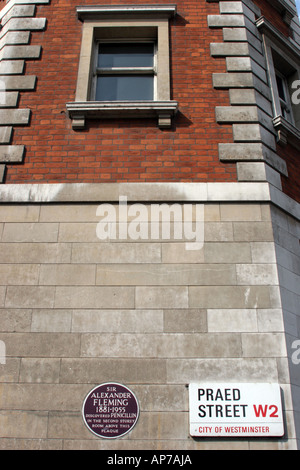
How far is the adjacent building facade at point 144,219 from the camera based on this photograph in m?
5.06

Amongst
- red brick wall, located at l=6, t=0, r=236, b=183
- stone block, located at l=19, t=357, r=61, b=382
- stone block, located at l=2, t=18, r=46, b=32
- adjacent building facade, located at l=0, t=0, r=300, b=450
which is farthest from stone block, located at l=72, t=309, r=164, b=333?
stone block, located at l=2, t=18, r=46, b=32

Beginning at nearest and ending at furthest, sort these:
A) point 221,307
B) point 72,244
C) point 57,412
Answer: point 57,412
point 221,307
point 72,244

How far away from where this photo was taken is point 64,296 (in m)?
5.55

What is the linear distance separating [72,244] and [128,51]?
4165 millimetres

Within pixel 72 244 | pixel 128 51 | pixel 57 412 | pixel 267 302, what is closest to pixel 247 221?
pixel 267 302

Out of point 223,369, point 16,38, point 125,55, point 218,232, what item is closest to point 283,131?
point 218,232

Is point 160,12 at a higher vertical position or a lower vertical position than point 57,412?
higher

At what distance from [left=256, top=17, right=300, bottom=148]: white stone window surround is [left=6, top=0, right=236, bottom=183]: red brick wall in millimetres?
958

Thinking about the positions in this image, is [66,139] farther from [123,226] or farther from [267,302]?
[267,302]

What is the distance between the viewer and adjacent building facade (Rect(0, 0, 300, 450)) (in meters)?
5.06

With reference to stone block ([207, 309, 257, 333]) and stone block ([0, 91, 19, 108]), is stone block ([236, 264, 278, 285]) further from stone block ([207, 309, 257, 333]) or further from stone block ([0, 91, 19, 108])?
stone block ([0, 91, 19, 108])

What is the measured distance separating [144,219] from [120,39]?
156 inches
